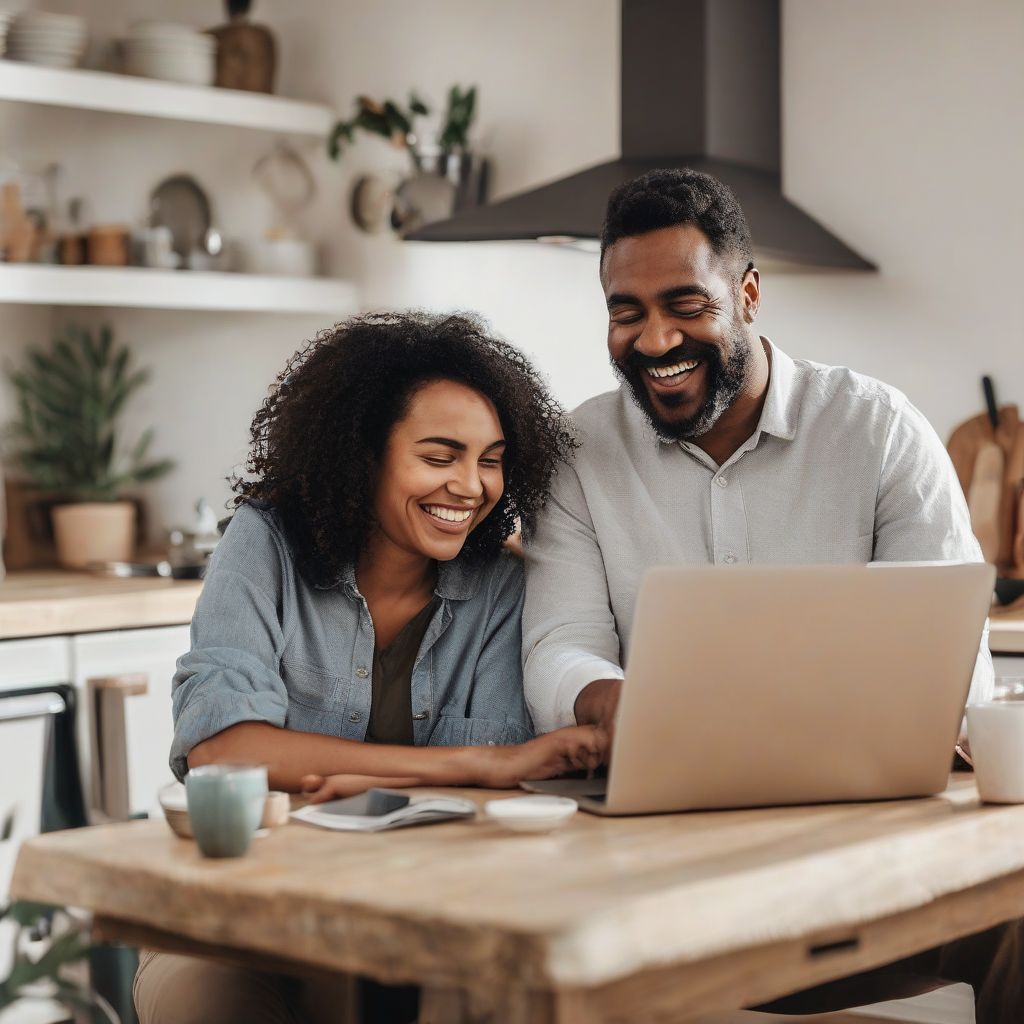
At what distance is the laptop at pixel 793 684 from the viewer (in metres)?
1.49

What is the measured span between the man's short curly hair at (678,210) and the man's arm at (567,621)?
1.16ft

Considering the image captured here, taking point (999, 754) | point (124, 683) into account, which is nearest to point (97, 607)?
point (124, 683)

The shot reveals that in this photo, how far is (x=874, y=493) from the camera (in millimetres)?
2148

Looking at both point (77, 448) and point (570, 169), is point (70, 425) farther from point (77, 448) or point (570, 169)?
point (570, 169)

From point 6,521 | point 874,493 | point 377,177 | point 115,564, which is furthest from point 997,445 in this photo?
point 6,521

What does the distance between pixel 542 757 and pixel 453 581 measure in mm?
413

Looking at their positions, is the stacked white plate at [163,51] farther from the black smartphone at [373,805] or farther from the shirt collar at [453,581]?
the black smartphone at [373,805]

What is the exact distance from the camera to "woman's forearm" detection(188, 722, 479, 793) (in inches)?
69.2

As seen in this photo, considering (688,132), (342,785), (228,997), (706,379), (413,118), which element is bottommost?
(228,997)

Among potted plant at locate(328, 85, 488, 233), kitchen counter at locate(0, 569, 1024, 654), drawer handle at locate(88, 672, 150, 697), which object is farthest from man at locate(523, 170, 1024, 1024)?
potted plant at locate(328, 85, 488, 233)

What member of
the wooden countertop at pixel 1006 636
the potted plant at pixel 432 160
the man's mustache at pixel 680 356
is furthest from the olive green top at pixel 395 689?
the potted plant at pixel 432 160

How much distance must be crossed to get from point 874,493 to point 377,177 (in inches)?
98.6

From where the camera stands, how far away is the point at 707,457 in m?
2.23

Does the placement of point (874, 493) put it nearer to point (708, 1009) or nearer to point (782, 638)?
point (782, 638)
